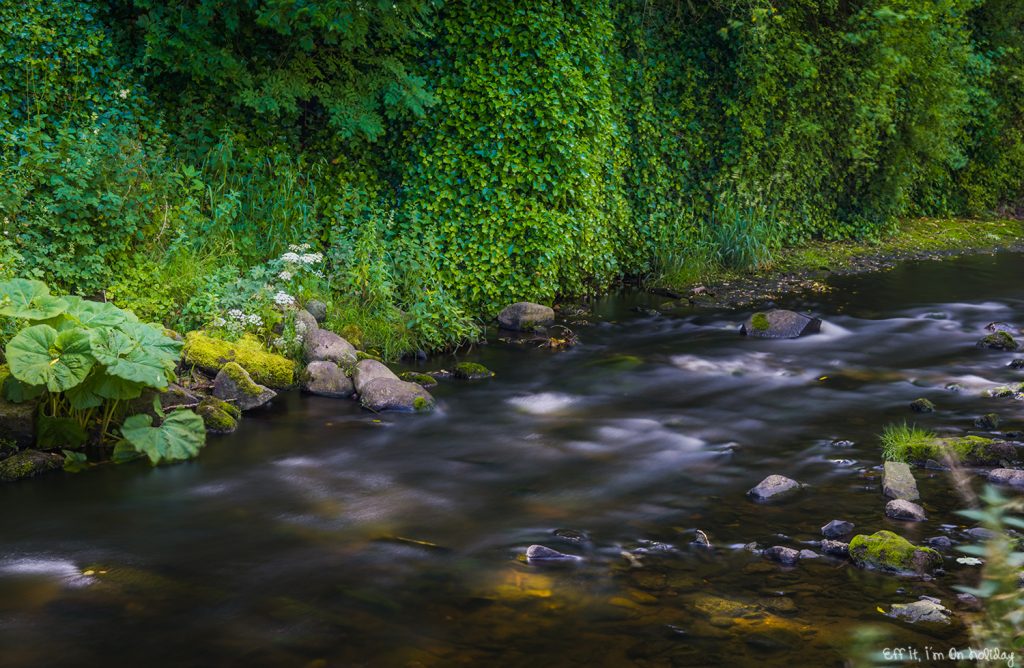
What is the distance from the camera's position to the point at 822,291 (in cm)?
1402

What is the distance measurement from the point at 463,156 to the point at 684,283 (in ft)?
Result: 14.4

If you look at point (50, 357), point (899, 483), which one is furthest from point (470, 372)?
point (899, 483)

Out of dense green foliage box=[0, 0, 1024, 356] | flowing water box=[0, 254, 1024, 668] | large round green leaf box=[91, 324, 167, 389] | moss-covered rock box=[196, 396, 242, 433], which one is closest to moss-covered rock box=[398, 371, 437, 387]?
flowing water box=[0, 254, 1024, 668]

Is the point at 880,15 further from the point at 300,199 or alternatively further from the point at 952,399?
the point at 300,199

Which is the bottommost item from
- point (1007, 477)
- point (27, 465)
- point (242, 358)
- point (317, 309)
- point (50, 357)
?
point (1007, 477)

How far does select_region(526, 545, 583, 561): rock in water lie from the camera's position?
5379 millimetres

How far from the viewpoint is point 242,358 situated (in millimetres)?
8703

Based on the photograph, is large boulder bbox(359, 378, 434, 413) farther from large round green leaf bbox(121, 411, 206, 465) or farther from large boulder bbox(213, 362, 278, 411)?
large round green leaf bbox(121, 411, 206, 465)

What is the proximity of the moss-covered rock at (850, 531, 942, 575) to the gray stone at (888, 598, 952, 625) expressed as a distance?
0.41 meters

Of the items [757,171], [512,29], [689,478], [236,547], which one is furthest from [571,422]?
[757,171]

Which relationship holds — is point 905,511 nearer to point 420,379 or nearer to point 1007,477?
point 1007,477

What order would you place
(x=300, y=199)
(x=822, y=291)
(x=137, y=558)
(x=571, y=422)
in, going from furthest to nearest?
1. (x=822, y=291)
2. (x=300, y=199)
3. (x=571, y=422)
4. (x=137, y=558)

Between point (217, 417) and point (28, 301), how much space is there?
1.67m

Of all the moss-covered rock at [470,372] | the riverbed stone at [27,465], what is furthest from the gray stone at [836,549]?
the riverbed stone at [27,465]
